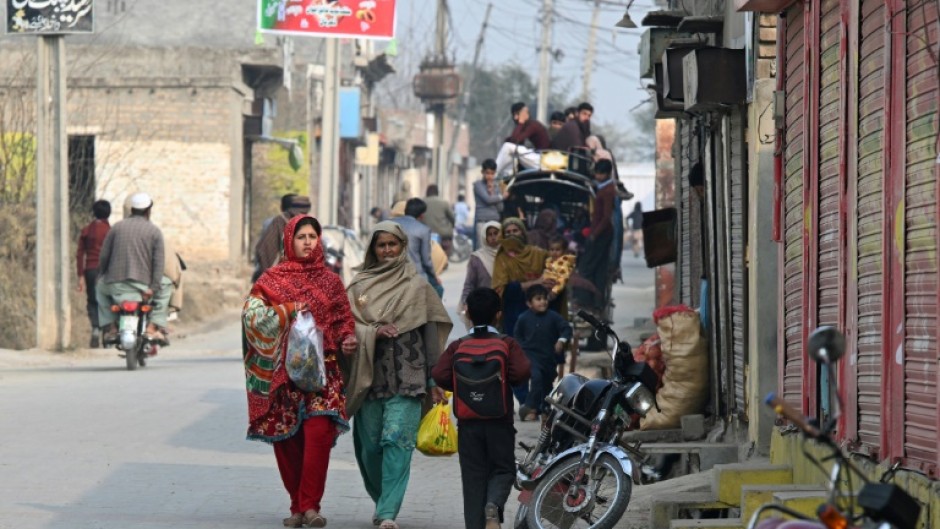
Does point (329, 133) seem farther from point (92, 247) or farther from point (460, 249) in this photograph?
point (460, 249)

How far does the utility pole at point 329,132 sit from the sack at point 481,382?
1876cm

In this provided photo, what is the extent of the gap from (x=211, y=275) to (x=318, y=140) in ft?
52.3

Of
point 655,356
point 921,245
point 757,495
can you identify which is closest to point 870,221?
point 921,245

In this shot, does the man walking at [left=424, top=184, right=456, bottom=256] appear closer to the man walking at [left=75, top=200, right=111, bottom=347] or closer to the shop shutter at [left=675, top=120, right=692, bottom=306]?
the man walking at [left=75, top=200, right=111, bottom=347]

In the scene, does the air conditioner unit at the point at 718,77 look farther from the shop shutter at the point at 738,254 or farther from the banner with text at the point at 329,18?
the banner with text at the point at 329,18

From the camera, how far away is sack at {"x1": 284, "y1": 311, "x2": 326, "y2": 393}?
9.12m

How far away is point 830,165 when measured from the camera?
323 inches

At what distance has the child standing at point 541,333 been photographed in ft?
45.2

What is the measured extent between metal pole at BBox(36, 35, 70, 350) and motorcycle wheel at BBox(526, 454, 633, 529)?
1215 cm

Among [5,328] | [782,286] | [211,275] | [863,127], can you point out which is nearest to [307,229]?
[782,286]

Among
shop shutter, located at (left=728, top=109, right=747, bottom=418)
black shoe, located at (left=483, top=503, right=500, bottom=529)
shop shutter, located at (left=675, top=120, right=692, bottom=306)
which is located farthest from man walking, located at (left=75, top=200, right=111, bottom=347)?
black shoe, located at (left=483, top=503, right=500, bottom=529)

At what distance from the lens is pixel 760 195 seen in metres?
10.1

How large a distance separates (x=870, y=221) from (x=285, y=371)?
3331mm

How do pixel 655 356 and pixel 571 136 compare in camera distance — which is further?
pixel 571 136
